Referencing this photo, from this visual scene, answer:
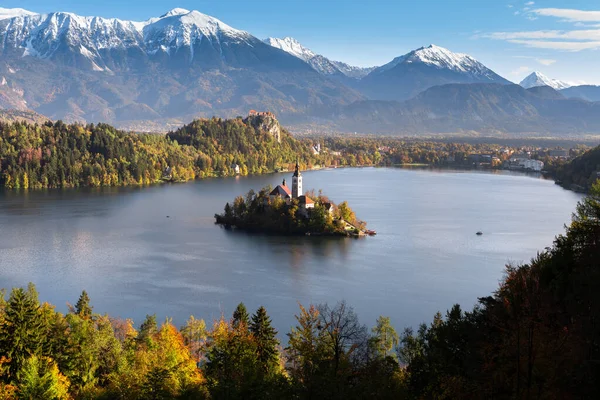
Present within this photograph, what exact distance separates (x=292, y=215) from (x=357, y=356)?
60.1 ft

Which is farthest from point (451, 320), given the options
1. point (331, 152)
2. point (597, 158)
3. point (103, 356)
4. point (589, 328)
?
point (331, 152)

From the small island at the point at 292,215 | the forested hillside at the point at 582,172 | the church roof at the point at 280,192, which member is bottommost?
the small island at the point at 292,215

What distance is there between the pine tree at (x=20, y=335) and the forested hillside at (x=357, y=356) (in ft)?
0.05

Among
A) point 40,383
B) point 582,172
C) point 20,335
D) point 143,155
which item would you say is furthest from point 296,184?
point 582,172

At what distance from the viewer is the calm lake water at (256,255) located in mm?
17453

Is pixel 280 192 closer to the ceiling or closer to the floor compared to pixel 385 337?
closer to the ceiling

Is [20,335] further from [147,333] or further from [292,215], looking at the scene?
[292,215]

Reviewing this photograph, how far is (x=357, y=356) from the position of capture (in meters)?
9.64

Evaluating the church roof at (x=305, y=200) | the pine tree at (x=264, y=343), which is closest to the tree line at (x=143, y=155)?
the church roof at (x=305, y=200)

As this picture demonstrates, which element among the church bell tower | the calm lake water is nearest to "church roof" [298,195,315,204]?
the church bell tower

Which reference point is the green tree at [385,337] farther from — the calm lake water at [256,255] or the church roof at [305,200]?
the church roof at [305,200]

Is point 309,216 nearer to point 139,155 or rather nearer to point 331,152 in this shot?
point 139,155

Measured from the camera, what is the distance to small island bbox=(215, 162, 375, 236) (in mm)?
27328

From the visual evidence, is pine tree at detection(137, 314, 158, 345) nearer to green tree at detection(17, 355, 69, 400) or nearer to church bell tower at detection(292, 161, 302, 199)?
green tree at detection(17, 355, 69, 400)
